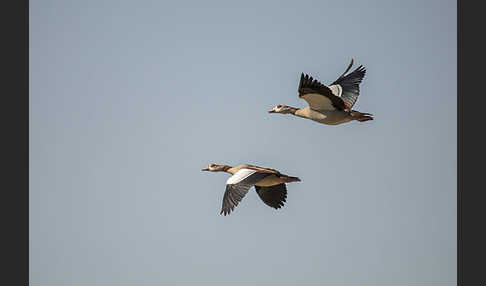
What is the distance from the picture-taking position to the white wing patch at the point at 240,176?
16.6m

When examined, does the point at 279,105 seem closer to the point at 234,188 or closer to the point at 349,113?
the point at 349,113

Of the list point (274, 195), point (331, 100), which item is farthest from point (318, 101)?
point (274, 195)

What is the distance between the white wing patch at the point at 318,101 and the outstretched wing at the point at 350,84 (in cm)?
100

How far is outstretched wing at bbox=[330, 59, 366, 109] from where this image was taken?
18.7m

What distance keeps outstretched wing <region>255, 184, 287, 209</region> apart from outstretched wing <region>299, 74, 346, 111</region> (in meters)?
2.56

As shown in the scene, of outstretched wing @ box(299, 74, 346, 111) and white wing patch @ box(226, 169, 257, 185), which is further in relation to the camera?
white wing patch @ box(226, 169, 257, 185)

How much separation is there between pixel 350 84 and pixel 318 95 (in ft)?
8.61

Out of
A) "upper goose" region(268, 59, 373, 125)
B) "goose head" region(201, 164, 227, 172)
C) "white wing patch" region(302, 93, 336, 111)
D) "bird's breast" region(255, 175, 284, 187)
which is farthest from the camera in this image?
"goose head" region(201, 164, 227, 172)

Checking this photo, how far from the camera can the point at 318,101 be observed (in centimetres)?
1733

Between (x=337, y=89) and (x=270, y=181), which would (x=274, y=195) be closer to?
(x=270, y=181)

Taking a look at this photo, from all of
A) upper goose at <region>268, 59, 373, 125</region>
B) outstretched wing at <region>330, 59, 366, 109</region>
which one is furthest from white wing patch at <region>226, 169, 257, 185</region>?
outstretched wing at <region>330, 59, 366, 109</region>

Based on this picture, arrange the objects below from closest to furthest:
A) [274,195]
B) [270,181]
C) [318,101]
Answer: [318,101] < [270,181] < [274,195]

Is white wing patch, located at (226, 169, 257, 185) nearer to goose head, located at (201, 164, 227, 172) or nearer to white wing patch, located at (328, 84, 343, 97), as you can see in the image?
goose head, located at (201, 164, 227, 172)

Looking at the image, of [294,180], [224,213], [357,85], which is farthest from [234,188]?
[357,85]
